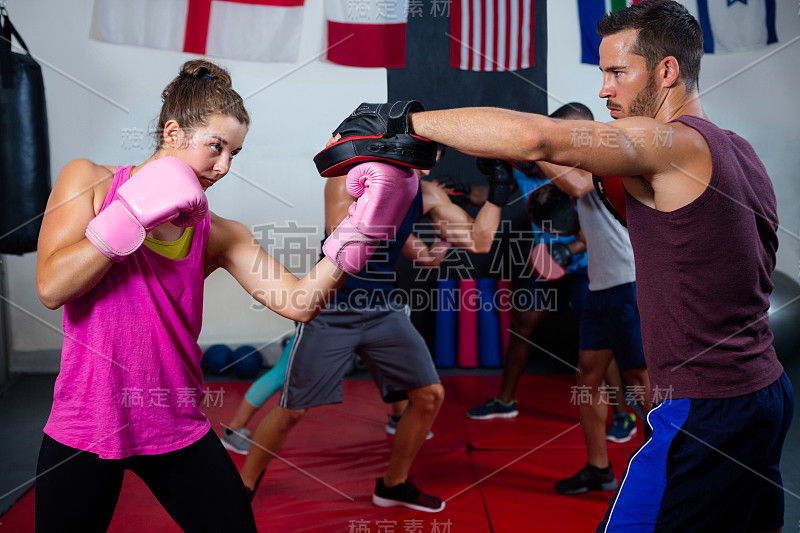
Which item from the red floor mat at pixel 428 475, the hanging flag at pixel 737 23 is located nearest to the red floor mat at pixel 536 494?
the red floor mat at pixel 428 475

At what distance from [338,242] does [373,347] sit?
123 centimetres

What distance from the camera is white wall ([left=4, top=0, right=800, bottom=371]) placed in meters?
4.45

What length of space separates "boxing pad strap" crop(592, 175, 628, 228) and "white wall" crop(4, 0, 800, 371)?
3359 millimetres

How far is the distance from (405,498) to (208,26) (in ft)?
11.4

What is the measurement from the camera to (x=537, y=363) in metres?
4.91

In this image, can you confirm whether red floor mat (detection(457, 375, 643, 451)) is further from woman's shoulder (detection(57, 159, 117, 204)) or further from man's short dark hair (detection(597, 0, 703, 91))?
woman's shoulder (detection(57, 159, 117, 204))

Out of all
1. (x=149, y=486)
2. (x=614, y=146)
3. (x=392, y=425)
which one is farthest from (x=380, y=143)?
(x=392, y=425)

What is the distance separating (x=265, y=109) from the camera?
465cm

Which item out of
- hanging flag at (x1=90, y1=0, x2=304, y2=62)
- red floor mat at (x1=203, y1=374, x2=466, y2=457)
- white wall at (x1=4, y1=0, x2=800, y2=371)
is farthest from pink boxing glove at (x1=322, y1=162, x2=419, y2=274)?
hanging flag at (x1=90, y1=0, x2=304, y2=62)

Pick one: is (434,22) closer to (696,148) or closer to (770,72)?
(770,72)

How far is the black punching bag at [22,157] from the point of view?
3.64 meters

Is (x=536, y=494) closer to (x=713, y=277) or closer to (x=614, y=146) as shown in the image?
(x=713, y=277)

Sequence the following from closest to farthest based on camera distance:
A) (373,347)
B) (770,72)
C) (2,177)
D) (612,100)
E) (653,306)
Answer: (653,306)
(612,100)
(373,347)
(2,177)
(770,72)

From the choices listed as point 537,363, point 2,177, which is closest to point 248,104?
point 2,177
